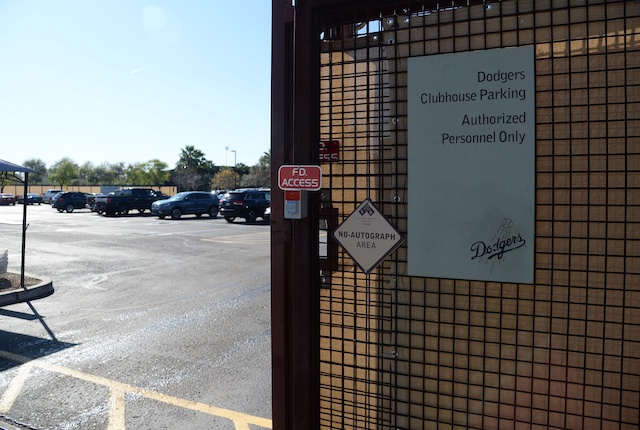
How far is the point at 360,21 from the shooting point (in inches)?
99.3

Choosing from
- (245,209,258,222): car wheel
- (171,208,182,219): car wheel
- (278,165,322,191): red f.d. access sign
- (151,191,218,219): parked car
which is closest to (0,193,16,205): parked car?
(151,191,218,219): parked car

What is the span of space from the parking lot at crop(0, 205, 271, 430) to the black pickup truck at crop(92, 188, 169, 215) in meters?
18.5

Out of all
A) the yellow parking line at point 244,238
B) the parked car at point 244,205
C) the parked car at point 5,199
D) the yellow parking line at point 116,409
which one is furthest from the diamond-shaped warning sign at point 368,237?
the parked car at point 5,199

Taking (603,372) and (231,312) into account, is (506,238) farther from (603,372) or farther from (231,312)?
(231,312)

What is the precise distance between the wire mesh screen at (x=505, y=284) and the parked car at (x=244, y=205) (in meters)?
21.1

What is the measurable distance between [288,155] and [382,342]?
3.70 feet

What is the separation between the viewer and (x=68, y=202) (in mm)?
34406

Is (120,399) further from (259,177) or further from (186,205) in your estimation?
(259,177)

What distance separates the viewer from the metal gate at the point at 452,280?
2.08 m

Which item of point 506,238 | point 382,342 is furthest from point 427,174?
point 382,342

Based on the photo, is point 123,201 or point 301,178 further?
point 123,201

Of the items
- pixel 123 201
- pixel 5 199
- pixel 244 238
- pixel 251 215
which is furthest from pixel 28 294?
pixel 5 199

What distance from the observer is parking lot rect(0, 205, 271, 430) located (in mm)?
3965

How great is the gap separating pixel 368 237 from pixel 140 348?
161 inches
